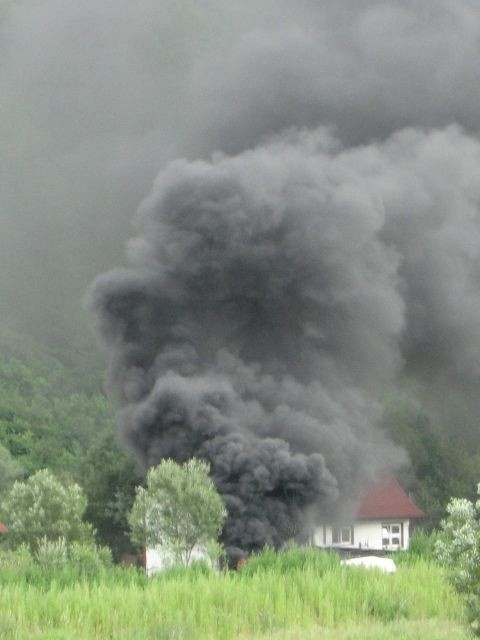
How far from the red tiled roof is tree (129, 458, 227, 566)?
48.0ft

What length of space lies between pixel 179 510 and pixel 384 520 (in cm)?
1862

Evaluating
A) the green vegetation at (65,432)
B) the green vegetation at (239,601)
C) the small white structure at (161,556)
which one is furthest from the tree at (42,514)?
the green vegetation at (239,601)

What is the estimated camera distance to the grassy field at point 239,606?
14.2m

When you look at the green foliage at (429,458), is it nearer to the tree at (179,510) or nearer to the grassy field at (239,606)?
the tree at (179,510)

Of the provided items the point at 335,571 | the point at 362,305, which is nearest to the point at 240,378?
the point at 362,305

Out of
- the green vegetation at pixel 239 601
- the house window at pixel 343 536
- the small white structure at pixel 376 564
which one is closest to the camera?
the green vegetation at pixel 239 601

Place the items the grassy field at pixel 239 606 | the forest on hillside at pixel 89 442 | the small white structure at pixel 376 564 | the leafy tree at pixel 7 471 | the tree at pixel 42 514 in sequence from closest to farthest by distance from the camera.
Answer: the grassy field at pixel 239 606
the small white structure at pixel 376 564
the tree at pixel 42 514
the forest on hillside at pixel 89 442
the leafy tree at pixel 7 471

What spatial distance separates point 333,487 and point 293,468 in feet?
5.55

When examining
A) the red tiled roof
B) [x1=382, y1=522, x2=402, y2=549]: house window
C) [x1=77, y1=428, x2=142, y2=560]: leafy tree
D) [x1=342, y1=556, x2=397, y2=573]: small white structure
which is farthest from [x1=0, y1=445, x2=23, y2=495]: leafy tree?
[x1=342, y1=556, x2=397, y2=573]: small white structure

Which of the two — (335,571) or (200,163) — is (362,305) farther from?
(335,571)

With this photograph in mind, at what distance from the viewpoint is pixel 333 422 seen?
33.5 meters

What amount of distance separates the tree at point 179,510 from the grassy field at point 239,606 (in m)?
10.3

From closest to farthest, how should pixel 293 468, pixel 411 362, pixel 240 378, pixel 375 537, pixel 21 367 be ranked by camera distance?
1. pixel 293 468
2. pixel 240 378
3. pixel 411 362
4. pixel 375 537
5. pixel 21 367

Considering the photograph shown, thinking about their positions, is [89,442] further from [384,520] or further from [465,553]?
[465,553]
